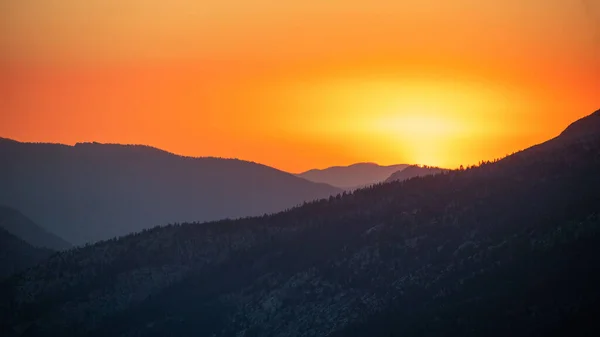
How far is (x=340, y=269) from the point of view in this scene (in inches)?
4953

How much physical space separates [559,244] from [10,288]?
8613 centimetres

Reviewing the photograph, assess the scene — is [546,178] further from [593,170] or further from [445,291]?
[445,291]

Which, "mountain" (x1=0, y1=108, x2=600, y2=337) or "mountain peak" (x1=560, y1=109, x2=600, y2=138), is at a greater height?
"mountain peak" (x1=560, y1=109, x2=600, y2=138)

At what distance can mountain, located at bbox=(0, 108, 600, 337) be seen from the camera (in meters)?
100

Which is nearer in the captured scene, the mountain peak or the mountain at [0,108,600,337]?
the mountain at [0,108,600,337]

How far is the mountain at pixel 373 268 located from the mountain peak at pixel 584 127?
3.15 ft

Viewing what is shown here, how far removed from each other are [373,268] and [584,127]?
45.4 meters

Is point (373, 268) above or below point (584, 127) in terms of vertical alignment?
below

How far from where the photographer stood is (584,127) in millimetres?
148000

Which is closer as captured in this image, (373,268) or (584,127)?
(373,268)

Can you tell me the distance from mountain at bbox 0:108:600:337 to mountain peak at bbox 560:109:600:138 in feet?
3.15

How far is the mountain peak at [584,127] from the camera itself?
143875 millimetres

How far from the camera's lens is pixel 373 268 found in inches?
4867

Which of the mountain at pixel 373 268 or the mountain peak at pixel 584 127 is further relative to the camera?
the mountain peak at pixel 584 127
